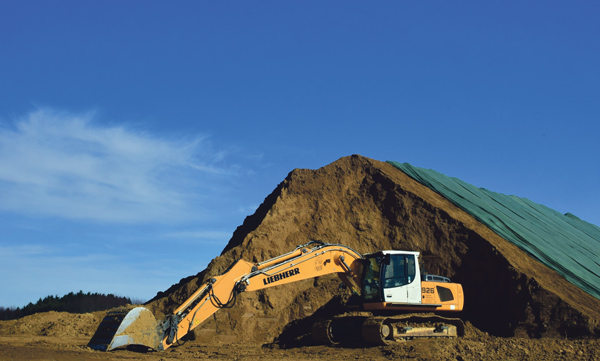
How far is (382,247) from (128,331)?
524 inches

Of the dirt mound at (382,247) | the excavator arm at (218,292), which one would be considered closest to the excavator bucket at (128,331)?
the excavator arm at (218,292)

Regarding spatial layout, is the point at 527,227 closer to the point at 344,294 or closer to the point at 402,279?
the point at 344,294

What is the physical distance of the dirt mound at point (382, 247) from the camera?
60.4 ft

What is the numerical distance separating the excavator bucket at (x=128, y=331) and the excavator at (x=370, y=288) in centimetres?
151

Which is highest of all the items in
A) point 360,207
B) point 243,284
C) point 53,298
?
point 360,207

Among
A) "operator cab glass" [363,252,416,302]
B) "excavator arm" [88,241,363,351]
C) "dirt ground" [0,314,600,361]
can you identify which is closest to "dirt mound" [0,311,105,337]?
"dirt ground" [0,314,600,361]

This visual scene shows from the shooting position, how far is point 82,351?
11.9 m

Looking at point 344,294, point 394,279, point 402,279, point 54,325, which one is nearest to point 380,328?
point 394,279

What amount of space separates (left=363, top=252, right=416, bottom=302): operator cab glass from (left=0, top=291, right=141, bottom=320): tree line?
46.0 feet

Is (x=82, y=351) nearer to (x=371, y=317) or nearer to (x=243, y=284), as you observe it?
(x=243, y=284)

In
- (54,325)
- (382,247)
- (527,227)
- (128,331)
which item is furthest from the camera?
(527,227)

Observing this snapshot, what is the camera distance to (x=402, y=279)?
15492 millimetres

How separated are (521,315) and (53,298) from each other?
20653 mm

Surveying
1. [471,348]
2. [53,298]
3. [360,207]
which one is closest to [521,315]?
[471,348]
